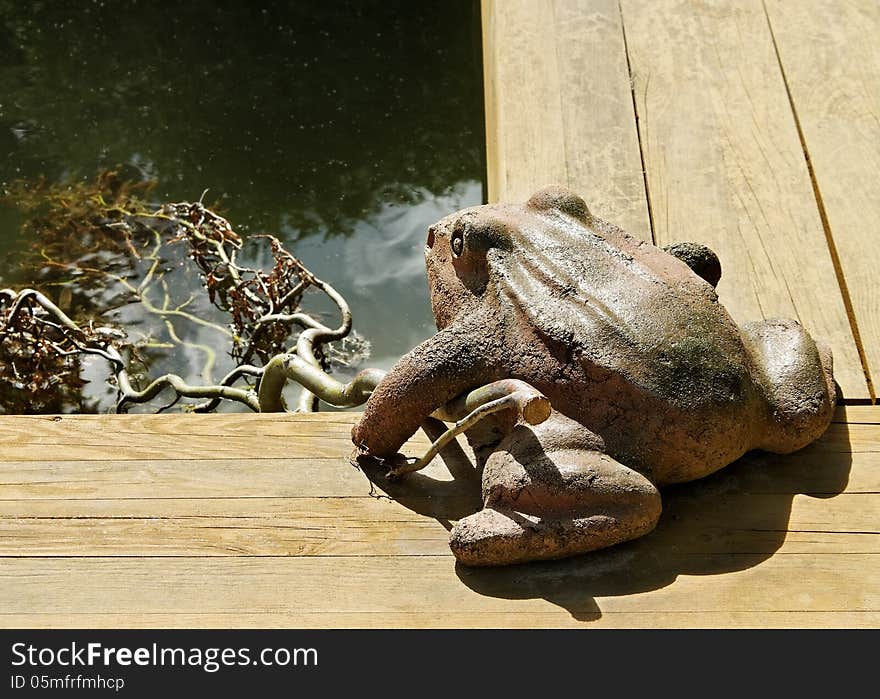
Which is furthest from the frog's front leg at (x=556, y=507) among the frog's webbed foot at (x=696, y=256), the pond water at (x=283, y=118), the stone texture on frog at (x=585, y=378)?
the pond water at (x=283, y=118)

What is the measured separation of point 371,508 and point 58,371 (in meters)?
2.19

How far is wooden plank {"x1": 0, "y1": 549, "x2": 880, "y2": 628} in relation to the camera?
76.5 inches

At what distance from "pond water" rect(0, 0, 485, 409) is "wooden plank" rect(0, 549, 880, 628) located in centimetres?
198

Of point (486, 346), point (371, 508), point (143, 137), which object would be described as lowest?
point (143, 137)

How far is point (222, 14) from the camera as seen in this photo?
5855mm

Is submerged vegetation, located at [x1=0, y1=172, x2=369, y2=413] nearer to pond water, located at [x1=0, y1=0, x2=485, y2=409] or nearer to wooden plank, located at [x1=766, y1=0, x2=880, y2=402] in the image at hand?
pond water, located at [x1=0, y1=0, x2=485, y2=409]

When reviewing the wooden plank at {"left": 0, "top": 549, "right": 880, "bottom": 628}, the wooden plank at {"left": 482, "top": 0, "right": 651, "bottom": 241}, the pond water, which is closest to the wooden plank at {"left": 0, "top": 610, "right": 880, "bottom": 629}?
the wooden plank at {"left": 0, "top": 549, "right": 880, "bottom": 628}

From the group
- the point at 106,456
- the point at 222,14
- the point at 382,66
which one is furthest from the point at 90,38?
the point at 106,456

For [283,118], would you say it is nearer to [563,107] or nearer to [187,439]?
[563,107]

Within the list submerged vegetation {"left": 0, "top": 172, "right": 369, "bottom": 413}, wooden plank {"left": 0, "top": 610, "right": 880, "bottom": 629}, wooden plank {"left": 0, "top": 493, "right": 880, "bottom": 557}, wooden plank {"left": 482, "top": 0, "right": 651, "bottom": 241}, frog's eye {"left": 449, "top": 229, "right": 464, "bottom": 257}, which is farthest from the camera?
submerged vegetation {"left": 0, "top": 172, "right": 369, "bottom": 413}

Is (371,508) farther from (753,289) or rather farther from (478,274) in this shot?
(753,289)

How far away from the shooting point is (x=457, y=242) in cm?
234

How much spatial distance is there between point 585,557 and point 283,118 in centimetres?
364

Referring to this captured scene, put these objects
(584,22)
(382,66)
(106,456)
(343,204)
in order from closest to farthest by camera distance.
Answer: (106,456) < (584,22) < (343,204) < (382,66)
